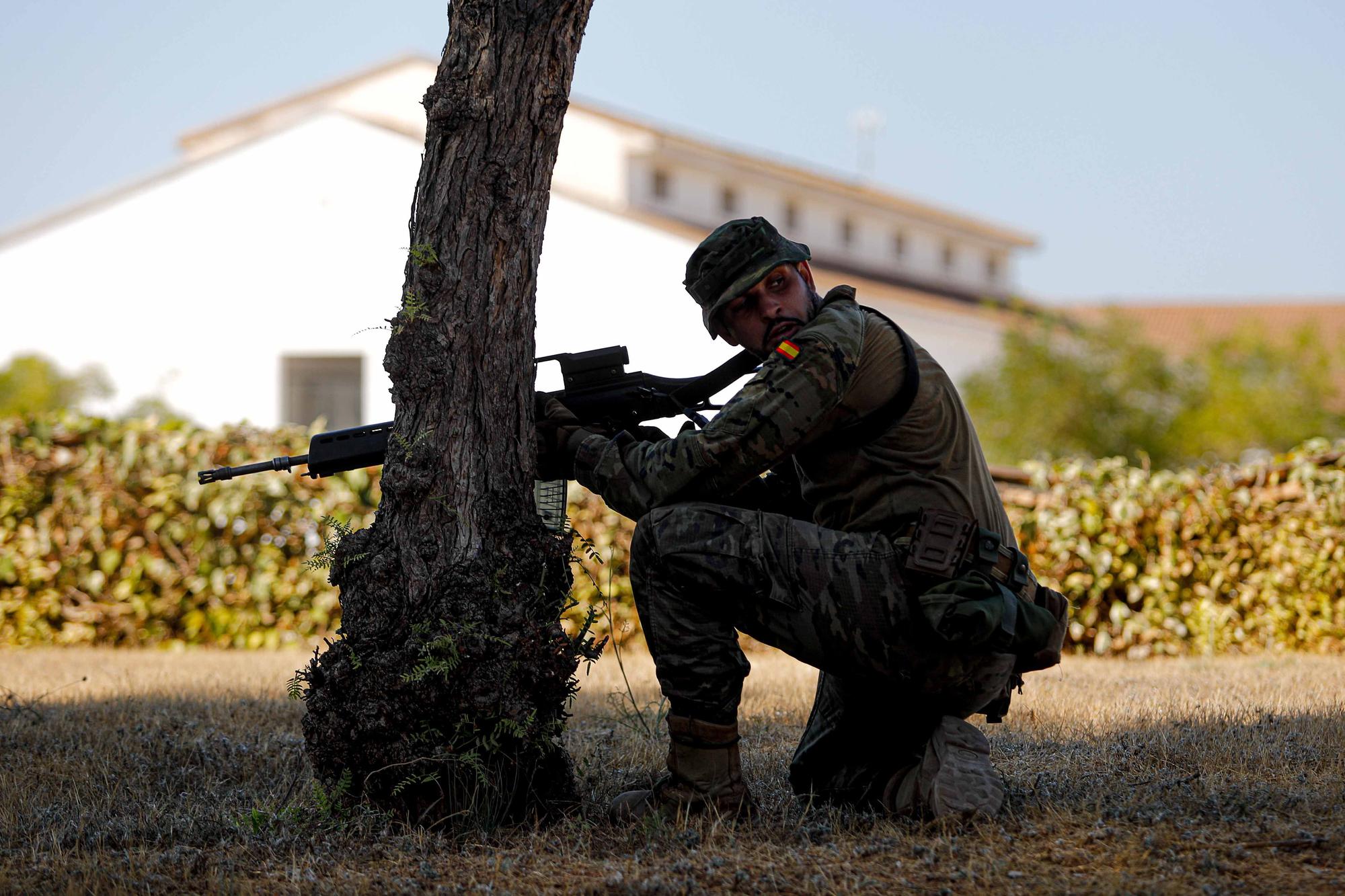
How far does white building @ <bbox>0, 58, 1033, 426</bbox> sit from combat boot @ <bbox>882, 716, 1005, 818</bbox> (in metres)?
13.3

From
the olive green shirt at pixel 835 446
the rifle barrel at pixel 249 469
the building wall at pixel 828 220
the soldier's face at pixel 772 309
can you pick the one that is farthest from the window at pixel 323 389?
the olive green shirt at pixel 835 446

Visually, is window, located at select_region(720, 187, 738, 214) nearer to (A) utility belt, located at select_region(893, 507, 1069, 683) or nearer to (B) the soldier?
(B) the soldier

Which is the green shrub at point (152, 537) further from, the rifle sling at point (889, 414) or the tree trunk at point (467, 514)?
the rifle sling at point (889, 414)

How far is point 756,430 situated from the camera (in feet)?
10.9

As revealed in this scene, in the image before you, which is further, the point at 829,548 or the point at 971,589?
the point at 829,548

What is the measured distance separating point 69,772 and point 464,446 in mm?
1910

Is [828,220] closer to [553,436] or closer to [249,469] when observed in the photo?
[553,436]

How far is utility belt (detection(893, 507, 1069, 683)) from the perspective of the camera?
10.5 feet

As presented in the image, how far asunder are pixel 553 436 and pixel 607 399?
0.65 feet

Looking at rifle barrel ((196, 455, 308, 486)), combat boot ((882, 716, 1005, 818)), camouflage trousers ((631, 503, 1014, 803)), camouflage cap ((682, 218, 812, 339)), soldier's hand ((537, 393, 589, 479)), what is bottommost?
combat boot ((882, 716, 1005, 818))

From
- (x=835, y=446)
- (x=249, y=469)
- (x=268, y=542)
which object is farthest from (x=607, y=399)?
(x=268, y=542)

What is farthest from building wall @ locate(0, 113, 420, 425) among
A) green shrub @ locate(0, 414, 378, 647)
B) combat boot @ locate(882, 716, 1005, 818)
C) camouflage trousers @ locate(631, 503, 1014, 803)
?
combat boot @ locate(882, 716, 1005, 818)

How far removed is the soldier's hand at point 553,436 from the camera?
3670 millimetres

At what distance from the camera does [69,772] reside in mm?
4188
